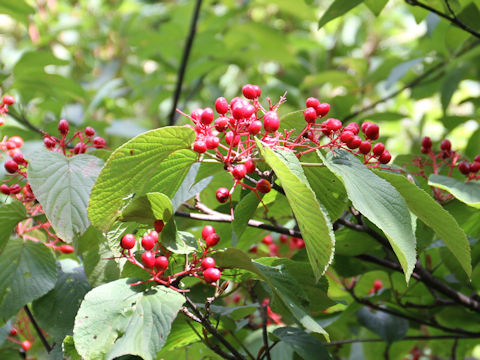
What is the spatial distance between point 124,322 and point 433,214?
68 cm

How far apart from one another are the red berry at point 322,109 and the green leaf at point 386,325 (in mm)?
921

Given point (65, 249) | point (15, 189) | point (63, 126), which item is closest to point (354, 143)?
point (63, 126)

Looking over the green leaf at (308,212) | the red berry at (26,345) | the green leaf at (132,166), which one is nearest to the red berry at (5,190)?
the green leaf at (132,166)

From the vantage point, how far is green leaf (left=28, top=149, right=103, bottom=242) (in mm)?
1241

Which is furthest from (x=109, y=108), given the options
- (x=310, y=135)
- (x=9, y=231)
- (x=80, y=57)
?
(x=310, y=135)

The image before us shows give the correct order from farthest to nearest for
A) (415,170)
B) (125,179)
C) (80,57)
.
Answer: (80,57)
(415,170)
(125,179)

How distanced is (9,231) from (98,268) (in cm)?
25

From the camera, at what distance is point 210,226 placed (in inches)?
47.7

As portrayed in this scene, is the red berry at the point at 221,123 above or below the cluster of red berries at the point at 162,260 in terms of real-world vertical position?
above

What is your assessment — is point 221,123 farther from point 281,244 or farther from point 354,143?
point 281,244

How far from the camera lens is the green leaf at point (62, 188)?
48.9 inches

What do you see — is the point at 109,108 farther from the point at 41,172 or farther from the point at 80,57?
the point at 41,172

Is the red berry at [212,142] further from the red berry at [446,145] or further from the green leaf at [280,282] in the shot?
the red berry at [446,145]

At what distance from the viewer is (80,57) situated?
5344 millimetres
